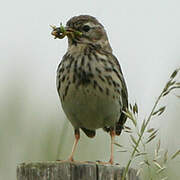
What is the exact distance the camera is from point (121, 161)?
6.16m

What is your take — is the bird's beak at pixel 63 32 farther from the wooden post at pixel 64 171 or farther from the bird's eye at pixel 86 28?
the wooden post at pixel 64 171

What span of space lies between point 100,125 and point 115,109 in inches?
13.8

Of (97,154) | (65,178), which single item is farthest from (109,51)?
(65,178)

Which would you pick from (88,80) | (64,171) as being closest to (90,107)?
(88,80)

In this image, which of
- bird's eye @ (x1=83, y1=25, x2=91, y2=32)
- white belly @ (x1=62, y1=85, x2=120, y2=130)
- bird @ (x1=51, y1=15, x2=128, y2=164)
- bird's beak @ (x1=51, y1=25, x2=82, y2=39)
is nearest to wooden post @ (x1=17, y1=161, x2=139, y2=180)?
bird @ (x1=51, y1=15, x2=128, y2=164)

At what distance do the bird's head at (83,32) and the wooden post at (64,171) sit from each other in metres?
2.29

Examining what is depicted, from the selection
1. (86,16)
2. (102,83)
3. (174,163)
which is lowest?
(174,163)

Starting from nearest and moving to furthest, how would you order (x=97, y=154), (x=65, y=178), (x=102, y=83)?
(x=65, y=178) → (x=102, y=83) → (x=97, y=154)

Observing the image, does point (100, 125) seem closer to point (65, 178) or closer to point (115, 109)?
point (115, 109)

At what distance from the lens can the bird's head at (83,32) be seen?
5.58m

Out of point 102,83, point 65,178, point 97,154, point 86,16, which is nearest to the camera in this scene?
point 65,178

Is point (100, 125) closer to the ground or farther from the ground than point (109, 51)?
closer to the ground

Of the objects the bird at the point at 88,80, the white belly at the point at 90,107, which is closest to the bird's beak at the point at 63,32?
the bird at the point at 88,80

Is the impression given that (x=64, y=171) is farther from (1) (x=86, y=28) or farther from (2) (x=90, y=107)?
(1) (x=86, y=28)
